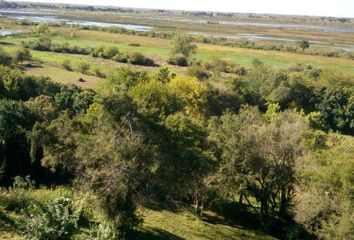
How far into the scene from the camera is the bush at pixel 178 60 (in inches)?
3875

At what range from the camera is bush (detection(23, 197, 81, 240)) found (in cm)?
1642

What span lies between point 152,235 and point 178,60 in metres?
75.9

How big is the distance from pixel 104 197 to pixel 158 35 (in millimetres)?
131690

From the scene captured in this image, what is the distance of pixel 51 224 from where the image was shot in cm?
1688

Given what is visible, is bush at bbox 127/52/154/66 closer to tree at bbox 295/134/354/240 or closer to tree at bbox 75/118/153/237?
tree at bbox 295/134/354/240

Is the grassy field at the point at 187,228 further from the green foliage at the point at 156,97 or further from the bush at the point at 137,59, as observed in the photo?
the bush at the point at 137,59

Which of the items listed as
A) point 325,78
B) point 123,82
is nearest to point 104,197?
point 123,82

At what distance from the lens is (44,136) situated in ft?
103

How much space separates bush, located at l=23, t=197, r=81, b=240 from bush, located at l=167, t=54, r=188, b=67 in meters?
82.2

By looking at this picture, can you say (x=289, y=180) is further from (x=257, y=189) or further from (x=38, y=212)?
(x=38, y=212)

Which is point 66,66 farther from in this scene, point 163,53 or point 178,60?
point 163,53

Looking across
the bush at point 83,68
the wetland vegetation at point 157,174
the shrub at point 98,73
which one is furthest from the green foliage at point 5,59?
the wetland vegetation at point 157,174

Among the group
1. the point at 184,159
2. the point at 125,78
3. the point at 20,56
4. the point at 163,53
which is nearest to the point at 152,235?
the point at 184,159

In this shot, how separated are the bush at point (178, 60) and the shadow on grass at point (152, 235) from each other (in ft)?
245
